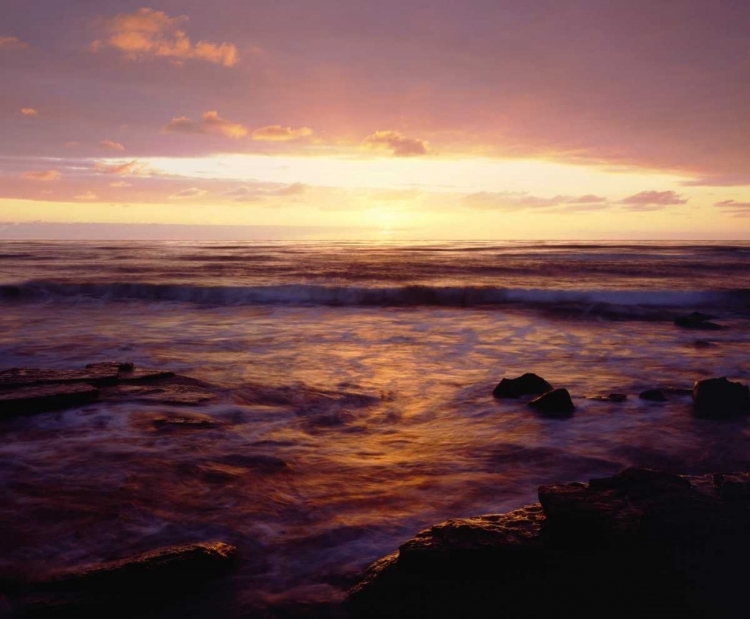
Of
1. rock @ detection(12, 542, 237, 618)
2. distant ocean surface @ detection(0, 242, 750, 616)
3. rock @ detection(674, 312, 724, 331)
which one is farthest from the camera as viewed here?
rock @ detection(674, 312, 724, 331)

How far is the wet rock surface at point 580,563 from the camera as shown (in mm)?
3066

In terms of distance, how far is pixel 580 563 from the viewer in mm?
3338

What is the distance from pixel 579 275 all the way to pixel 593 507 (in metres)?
28.2

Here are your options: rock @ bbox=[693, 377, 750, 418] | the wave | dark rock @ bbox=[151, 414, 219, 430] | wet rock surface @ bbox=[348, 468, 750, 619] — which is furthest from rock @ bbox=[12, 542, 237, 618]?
the wave

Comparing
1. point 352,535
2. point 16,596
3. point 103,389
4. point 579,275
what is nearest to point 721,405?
point 352,535

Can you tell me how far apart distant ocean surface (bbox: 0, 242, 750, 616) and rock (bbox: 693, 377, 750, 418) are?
0.83 feet

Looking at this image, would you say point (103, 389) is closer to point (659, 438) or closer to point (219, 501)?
point (219, 501)

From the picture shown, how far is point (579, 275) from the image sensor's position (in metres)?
30.1

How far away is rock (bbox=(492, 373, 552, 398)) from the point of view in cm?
809

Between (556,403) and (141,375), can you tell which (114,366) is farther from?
(556,403)

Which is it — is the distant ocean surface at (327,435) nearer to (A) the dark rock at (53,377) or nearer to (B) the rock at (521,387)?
(B) the rock at (521,387)

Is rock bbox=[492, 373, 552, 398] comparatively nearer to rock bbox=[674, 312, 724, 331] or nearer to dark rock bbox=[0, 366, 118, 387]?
dark rock bbox=[0, 366, 118, 387]

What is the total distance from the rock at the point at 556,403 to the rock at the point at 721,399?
1.55 metres

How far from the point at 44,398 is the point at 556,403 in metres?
6.23
